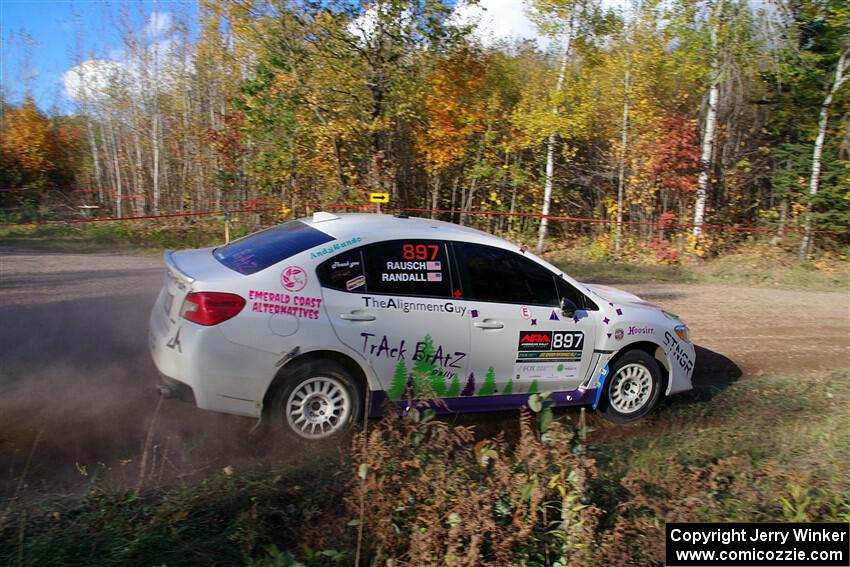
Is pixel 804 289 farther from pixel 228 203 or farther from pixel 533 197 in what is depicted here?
pixel 228 203

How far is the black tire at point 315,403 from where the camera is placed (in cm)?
485

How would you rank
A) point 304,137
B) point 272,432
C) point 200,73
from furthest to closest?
point 200,73, point 304,137, point 272,432

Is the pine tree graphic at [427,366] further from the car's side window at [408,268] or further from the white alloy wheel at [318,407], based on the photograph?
the white alloy wheel at [318,407]

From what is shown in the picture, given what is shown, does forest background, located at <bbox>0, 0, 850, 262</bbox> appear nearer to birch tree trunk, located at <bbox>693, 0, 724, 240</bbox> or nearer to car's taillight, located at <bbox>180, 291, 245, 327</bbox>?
birch tree trunk, located at <bbox>693, 0, 724, 240</bbox>

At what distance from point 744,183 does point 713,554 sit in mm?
20725

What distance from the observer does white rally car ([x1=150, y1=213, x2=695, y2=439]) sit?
4.75 meters

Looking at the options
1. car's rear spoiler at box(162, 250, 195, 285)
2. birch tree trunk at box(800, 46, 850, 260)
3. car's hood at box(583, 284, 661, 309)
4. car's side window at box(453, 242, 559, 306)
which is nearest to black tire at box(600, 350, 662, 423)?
car's hood at box(583, 284, 661, 309)

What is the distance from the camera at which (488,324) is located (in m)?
5.48

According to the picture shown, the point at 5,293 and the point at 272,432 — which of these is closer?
the point at 272,432

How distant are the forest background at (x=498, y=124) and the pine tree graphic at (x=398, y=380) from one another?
1297cm

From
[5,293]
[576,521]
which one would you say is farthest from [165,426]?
[5,293]

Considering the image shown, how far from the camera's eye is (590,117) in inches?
773

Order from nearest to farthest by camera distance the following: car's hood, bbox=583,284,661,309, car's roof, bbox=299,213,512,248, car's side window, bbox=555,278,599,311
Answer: car's roof, bbox=299,213,512,248, car's side window, bbox=555,278,599,311, car's hood, bbox=583,284,661,309

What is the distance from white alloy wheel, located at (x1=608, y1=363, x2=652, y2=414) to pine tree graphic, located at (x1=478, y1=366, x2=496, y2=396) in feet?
4.21
